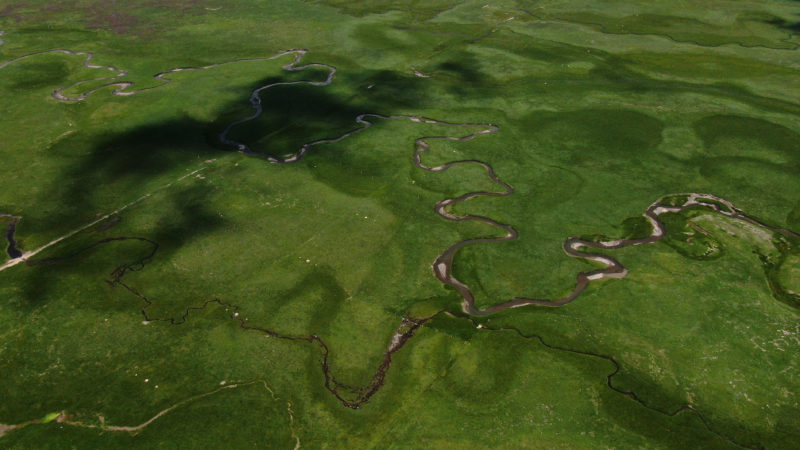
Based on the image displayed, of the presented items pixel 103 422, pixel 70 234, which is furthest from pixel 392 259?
pixel 70 234

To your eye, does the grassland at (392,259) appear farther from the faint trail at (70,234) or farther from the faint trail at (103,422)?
the faint trail at (70,234)

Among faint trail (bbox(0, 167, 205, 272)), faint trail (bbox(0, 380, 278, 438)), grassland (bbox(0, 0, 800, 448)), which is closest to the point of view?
faint trail (bbox(0, 380, 278, 438))

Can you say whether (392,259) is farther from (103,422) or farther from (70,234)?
(70,234)

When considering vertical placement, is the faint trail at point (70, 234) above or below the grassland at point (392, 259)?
below

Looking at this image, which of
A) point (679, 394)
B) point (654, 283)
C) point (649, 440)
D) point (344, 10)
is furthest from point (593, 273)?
point (344, 10)

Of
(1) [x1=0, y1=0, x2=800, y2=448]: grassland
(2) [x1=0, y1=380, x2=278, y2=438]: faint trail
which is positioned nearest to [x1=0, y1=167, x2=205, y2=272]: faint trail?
(1) [x1=0, y1=0, x2=800, y2=448]: grassland

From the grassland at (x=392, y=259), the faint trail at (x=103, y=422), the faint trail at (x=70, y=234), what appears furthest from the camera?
the faint trail at (x=70, y=234)

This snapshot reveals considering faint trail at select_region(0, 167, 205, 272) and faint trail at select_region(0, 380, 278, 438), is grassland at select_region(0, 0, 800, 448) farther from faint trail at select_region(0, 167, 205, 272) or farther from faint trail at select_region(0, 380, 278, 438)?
faint trail at select_region(0, 167, 205, 272)

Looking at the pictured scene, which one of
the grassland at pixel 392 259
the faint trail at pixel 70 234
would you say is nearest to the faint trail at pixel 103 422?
the grassland at pixel 392 259
